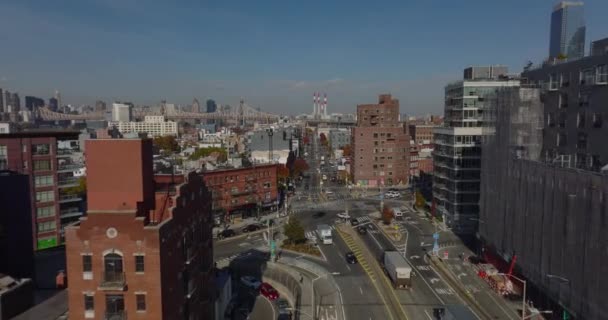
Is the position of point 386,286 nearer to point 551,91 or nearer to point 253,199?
point 551,91

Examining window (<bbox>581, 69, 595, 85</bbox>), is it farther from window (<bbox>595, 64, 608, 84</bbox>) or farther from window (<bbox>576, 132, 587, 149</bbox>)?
window (<bbox>576, 132, 587, 149</bbox>)

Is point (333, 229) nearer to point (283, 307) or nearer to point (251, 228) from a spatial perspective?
point (251, 228)

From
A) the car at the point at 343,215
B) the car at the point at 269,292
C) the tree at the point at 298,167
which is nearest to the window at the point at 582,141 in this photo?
the car at the point at 269,292

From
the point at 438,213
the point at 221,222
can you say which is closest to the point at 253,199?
the point at 221,222

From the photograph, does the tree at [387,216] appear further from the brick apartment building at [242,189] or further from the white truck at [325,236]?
the brick apartment building at [242,189]

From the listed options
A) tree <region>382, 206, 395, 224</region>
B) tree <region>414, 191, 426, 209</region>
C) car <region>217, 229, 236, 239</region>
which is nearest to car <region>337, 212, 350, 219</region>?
tree <region>382, 206, 395, 224</region>
